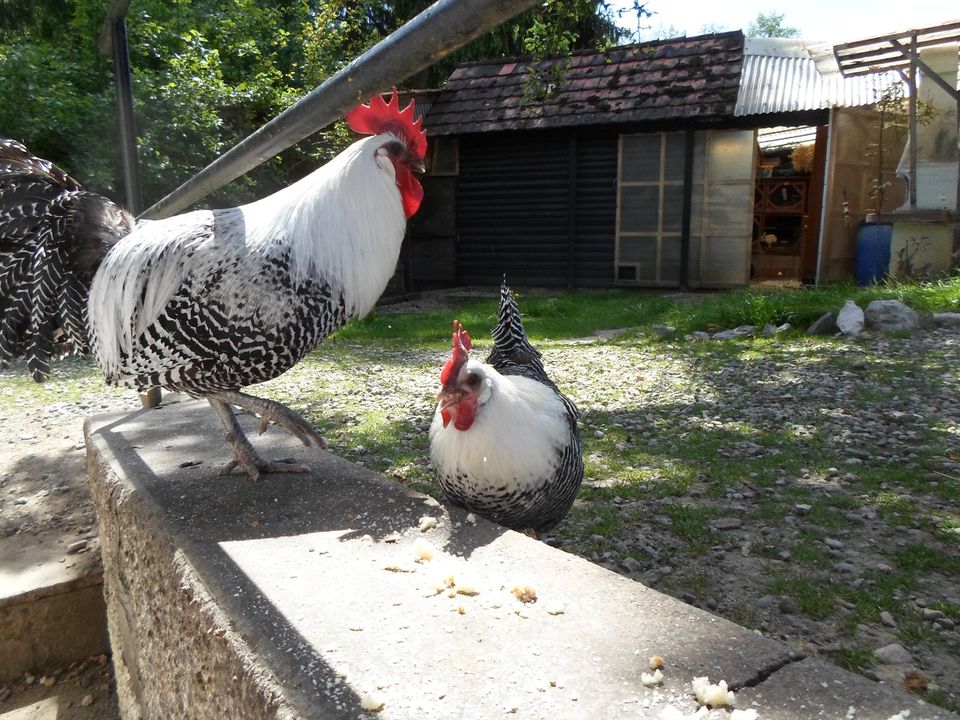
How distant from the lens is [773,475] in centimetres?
410

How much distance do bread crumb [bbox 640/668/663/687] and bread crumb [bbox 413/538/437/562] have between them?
81 cm

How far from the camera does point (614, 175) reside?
13.1 metres

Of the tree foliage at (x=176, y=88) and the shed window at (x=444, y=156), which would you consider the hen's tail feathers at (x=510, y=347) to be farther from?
the shed window at (x=444, y=156)

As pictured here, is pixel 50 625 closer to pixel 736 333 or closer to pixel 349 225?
pixel 349 225

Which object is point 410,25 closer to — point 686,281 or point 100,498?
point 100,498

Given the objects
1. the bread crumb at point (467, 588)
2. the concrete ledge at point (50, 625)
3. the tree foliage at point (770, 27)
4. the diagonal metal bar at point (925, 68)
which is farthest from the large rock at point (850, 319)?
the tree foliage at point (770, 27)

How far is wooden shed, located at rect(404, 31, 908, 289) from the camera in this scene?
1199 cm

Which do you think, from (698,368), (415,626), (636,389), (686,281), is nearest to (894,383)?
(698,368)

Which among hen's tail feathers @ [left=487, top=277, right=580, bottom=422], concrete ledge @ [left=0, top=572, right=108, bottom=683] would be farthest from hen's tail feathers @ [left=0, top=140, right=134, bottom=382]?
hen's tail feathers @ [left=487, top=277, right=580, bottom=422]

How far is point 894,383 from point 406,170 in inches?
190

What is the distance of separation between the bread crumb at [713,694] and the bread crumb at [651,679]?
80 millimetres

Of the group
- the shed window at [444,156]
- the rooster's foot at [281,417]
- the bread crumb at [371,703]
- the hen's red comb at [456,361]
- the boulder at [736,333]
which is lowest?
the boulder at [736,333]

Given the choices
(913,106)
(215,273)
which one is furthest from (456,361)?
(913,106)

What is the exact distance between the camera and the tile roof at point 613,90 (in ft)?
38.7
